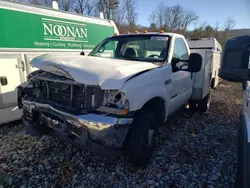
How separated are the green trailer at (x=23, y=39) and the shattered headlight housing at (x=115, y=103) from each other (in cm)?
279

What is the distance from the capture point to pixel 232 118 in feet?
16.3

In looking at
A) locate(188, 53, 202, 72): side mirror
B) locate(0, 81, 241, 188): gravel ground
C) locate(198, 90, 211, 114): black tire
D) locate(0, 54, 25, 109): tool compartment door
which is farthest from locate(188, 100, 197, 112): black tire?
locate(0, 54, 25, 109): tool compartment door

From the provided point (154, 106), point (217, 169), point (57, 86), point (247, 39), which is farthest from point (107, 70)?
point (217, 169)

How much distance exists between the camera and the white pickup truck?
7.11 ft

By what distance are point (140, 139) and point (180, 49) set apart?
220cm

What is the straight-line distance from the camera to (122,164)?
9.36 feet

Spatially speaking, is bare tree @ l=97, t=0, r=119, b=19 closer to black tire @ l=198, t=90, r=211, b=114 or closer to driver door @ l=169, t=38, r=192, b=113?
black tire @ l=198, t=90, r=211, b=114

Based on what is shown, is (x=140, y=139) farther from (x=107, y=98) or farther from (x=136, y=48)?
(x=136, y=48)

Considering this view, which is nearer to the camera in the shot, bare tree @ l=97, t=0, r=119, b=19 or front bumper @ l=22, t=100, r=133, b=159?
front bumper @ l=22, t=100, r=133, b=159

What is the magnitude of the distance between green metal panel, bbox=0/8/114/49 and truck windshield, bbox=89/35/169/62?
1444 mm

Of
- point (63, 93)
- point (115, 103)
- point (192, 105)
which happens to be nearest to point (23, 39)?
point (63, 93)

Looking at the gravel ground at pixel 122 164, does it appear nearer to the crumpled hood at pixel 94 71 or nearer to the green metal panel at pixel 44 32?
the crumpled hood at pixel 94 71

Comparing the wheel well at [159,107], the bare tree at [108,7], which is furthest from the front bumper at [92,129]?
the bare tree at [108,7]

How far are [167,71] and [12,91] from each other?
3.33m
